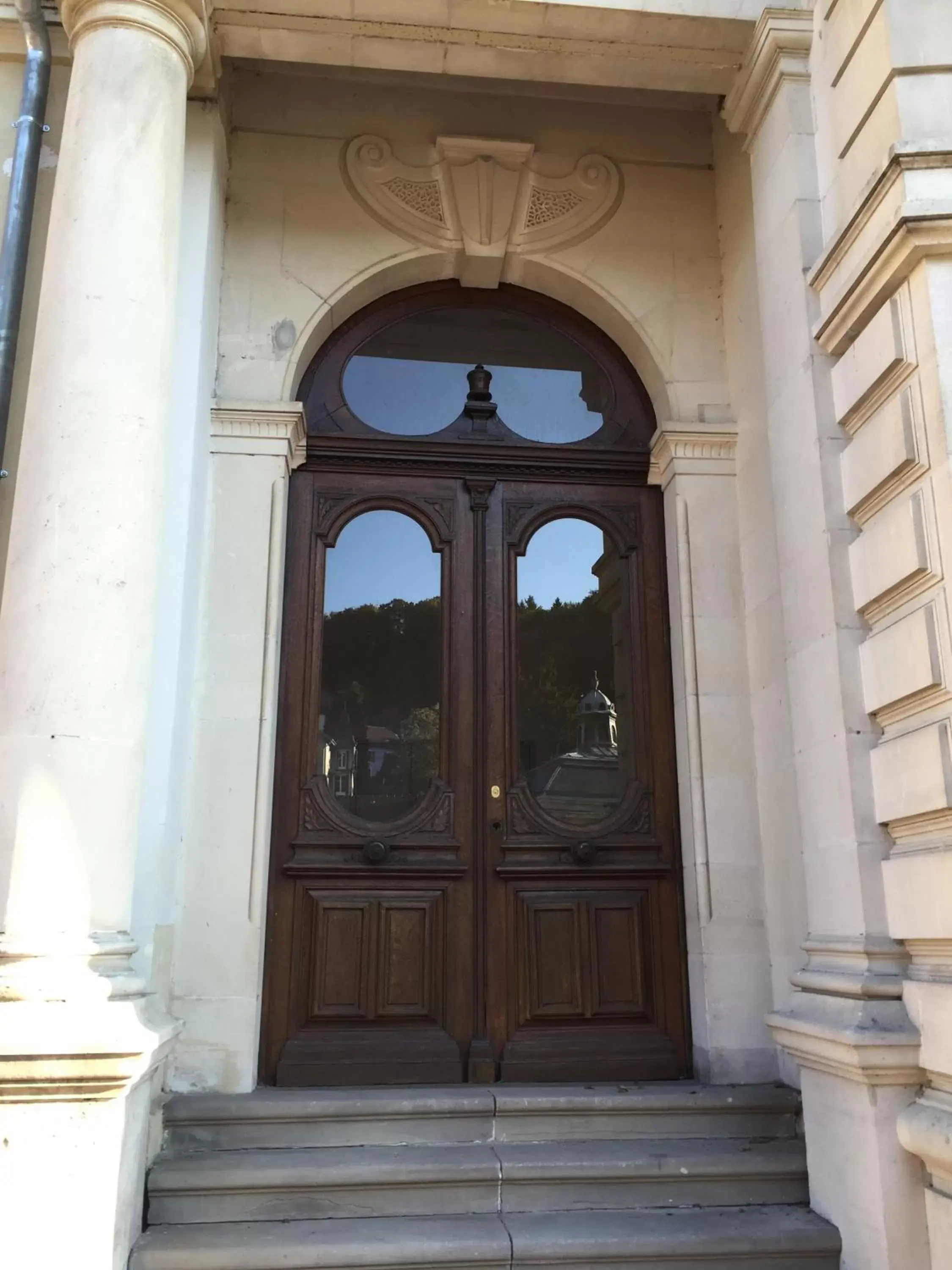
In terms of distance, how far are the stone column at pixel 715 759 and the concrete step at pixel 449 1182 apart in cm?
79

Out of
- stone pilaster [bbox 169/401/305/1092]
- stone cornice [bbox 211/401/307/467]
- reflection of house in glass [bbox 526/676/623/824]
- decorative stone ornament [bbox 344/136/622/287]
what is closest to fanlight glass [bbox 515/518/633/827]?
reflection of house in glass [bbox 526/676/623/824]

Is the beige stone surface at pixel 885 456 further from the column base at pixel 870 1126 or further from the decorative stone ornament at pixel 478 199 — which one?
the decorative stone ornament at pixel 478 199

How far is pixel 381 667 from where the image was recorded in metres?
5.74

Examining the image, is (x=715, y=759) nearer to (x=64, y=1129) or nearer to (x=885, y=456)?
(x=885, y=456)

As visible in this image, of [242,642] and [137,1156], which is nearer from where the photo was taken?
[137,1156]

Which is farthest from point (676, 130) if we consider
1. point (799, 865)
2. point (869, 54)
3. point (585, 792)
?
point (799, 865)

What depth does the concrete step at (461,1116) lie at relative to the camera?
4477 mm

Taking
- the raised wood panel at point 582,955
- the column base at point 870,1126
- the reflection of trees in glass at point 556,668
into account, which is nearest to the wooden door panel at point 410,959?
the raised wood panel at point 582,955

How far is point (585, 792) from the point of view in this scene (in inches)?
224

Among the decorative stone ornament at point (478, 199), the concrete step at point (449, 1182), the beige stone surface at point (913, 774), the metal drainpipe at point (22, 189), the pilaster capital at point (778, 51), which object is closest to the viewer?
→ the beige stone surface at point (913, 774)

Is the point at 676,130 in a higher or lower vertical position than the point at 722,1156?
higher

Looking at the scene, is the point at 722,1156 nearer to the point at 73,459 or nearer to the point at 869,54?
the point at 73,459

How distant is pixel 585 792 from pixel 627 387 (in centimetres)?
248

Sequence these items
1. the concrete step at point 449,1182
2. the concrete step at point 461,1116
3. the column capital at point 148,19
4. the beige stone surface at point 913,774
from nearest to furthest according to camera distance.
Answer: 1. the beige stone surface at point 913,774
2. the concrete step at point 449,1182
3. the concrete step at point 461,1116
4. the column capital at point 148,19
